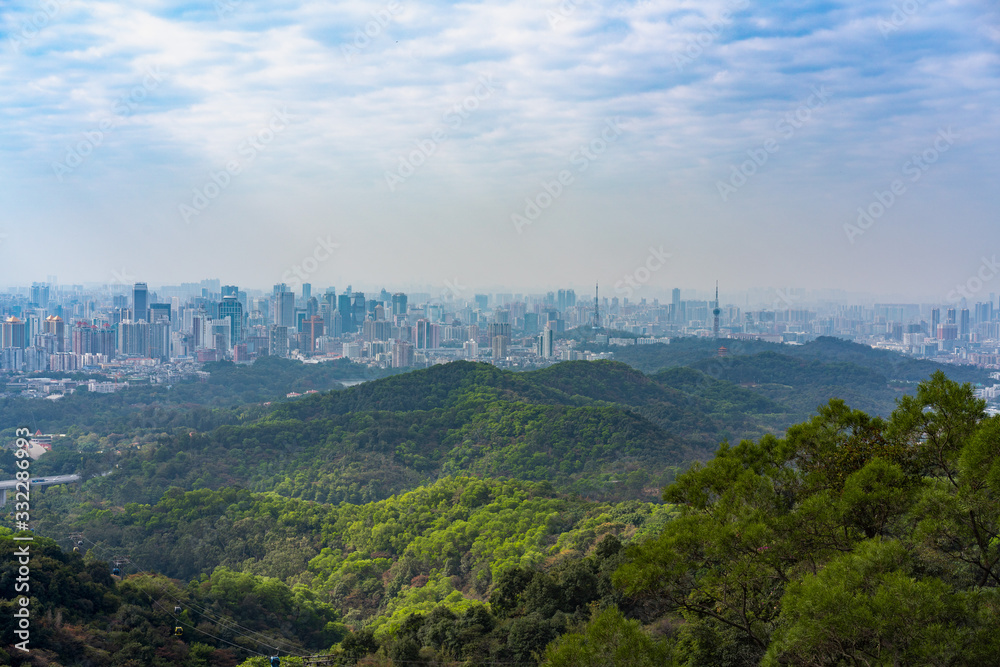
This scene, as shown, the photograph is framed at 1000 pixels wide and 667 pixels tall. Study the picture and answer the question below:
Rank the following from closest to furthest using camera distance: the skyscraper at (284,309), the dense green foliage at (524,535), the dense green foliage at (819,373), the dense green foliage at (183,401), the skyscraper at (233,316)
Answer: the dense green foliage at (524,535) → the dense green foliage at (183,401) → the dense green foliage at (819,373) → the skyscraper at (233,316) → the skyscraper at (284,309)

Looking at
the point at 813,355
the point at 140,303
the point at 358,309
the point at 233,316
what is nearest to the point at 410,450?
the point at 813,355

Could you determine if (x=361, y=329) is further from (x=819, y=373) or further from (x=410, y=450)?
(x=410, y=450)

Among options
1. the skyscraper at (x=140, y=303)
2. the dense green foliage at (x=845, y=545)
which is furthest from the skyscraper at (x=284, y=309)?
the dense green foliage at (x=845, y=545)

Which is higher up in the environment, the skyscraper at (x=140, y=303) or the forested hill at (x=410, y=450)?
the skyscraper at (x=140, y=303)

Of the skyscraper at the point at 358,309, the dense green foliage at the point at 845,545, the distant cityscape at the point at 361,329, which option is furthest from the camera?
the skyscraper at the point at 358,309

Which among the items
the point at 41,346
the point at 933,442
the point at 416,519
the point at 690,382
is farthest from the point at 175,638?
the point at 41,346

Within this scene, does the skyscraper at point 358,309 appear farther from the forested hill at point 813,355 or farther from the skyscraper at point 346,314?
the forested hill at point 813,355

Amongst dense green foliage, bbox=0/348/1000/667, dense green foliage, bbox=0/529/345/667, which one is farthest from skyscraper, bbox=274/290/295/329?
dense green foliage, bbox=0/529/345/667

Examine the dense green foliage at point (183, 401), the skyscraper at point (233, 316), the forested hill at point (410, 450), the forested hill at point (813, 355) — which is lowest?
the dense green foliage at point (183, 401)
